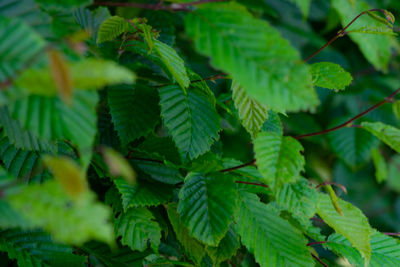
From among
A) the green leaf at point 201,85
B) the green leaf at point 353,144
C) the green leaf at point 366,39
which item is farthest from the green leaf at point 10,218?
the green leaf at point 353,144

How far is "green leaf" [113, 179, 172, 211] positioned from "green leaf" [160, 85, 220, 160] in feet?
0.32

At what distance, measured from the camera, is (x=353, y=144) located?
68.6 inches

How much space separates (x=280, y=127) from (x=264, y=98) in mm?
376

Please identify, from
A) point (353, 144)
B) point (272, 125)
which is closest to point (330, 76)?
point (272, 125)

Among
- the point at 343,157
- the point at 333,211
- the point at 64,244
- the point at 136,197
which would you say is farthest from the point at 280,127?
the point at 343,157

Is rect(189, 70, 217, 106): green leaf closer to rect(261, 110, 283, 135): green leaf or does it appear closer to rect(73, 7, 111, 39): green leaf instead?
rect(261, 110, 283, 135): green leaf

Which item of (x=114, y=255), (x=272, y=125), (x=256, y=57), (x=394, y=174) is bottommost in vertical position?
(x=394, y=174)

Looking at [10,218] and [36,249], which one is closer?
[10,218]

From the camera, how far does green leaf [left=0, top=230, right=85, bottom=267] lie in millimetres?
667

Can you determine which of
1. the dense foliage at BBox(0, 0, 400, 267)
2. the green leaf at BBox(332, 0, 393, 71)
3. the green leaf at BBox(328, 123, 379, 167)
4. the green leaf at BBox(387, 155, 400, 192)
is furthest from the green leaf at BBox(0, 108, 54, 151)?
the green leaf at BBox(387, 155, 400, 192)

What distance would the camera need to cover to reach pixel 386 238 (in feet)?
2.84

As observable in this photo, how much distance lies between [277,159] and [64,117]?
0.35 metres

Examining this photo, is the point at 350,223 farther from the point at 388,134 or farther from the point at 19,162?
the point at 19,162

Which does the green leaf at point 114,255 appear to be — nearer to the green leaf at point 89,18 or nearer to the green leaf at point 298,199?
the green leaf at point 298,199
